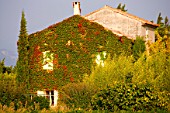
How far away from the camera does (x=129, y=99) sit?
2116 cm

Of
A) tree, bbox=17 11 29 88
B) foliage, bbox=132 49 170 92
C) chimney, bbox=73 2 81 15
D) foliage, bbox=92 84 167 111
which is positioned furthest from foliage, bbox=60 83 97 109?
chimney, bbox=73 2 81 15

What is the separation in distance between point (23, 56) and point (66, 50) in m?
3.51

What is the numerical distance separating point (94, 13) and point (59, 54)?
1074 centimetres

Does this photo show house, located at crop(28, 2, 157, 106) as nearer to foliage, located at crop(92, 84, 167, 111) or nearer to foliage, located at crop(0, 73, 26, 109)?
foliage, located at crop(0, 73, 26, 109)

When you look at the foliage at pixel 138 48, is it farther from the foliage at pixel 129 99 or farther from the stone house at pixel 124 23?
the foliage at pixel 129 99

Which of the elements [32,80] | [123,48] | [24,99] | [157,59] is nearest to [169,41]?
[123,48]

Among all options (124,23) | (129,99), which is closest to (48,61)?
(124,23)

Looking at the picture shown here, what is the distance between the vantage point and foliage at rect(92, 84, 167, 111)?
2098 cm

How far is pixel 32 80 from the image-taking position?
3475 centimetres

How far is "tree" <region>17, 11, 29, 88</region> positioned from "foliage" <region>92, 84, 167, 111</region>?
528 inches

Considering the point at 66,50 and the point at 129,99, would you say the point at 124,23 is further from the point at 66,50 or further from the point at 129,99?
the point at 129,99

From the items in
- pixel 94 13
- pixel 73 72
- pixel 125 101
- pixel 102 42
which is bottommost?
pixel 125 101

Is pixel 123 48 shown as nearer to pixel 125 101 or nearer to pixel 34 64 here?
pixel 34 64

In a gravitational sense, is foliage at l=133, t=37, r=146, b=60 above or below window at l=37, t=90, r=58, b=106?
above
